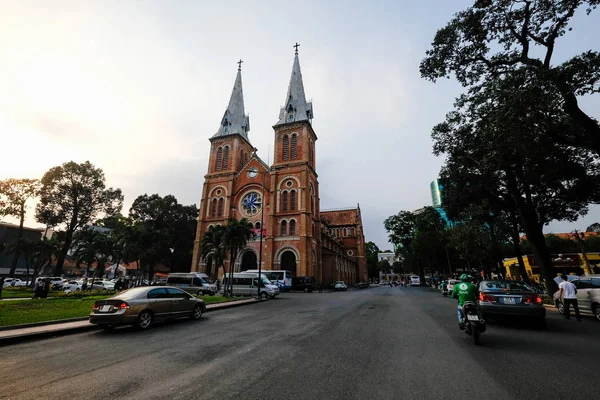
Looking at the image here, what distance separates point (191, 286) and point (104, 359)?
21.6 meters

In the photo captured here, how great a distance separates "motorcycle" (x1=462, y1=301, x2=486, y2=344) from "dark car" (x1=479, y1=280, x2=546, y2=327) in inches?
84.2

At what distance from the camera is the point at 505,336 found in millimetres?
7477

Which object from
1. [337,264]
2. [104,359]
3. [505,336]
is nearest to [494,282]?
Result: [505,336]

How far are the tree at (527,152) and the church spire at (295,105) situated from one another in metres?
26.2

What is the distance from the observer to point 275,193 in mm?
40188

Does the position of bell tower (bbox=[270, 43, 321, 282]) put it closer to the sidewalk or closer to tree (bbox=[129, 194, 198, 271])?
tree (bbox=[129, 194, 198, 271])

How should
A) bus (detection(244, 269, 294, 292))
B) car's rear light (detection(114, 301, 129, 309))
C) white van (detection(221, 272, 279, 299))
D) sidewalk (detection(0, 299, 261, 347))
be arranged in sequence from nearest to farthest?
1. sidewalk (detection(0, 299, 261, 347))
2. car's rear light (detection(114, 301, 129, 309))
3. white van (detection(221, 272, 279, 299))
4. bus (detection(244, 269, 294, 292))

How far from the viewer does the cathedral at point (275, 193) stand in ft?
123

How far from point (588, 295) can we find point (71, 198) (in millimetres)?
49976

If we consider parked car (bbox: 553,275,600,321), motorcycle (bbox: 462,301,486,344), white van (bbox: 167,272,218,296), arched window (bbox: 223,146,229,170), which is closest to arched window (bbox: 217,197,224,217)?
arched window (bbox: 223,146,229,170)

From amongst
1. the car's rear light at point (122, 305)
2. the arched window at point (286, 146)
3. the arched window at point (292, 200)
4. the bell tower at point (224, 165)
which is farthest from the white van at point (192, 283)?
the arched window at point (286, 146)

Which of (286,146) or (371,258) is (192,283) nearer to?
(286,146)

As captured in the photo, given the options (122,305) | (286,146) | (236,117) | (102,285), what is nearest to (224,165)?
(236,117)

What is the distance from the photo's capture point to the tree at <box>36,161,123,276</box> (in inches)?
1426
